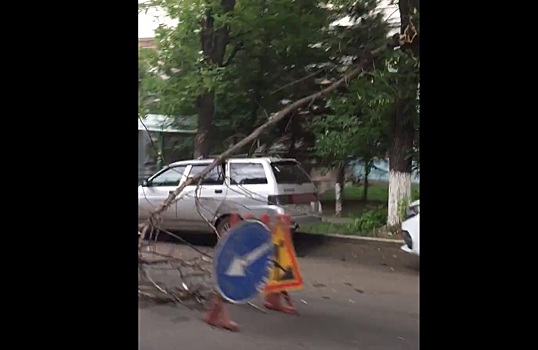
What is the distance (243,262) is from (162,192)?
745mm

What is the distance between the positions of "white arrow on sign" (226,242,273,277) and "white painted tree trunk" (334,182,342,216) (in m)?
0.49

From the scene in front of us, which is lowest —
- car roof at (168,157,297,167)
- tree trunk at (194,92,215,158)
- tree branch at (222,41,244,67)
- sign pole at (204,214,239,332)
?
sign pole at (204,214,239,332)

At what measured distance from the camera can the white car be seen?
424 cm

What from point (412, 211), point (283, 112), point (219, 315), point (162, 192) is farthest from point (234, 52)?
point (219, 315)

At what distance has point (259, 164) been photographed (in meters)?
4.40

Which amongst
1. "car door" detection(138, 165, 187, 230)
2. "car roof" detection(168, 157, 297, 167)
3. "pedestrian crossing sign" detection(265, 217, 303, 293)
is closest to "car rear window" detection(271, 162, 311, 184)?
"car roof" detection(168, 157, 297, 167)

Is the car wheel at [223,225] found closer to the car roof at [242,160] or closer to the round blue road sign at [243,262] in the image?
the round blue road sign at [243,262]

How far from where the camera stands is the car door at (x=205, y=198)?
14.5ft

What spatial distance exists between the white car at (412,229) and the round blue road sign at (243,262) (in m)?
0.89

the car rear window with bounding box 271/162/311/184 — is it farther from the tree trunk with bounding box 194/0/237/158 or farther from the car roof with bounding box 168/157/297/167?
the tree trunk with bounding box 194/0/237/158

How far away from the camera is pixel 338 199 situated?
431cm

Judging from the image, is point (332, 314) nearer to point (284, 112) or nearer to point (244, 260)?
point (244, 260)
